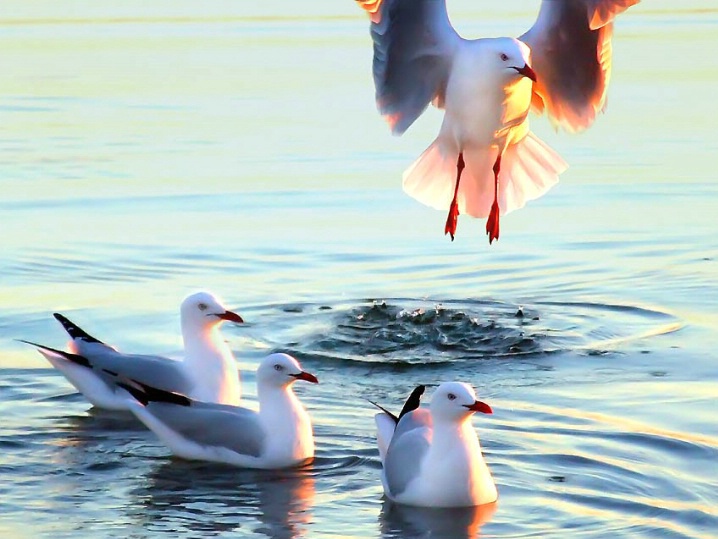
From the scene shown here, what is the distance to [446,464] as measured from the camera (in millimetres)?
6652

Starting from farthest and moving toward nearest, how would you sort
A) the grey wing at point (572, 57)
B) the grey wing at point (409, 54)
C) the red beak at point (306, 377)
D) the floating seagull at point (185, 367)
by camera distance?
the grey wing at point (409, 54)
the grey wing at point (572, 57)
the floating seagull at point (185, 367)
the red beak at point (306, 377)

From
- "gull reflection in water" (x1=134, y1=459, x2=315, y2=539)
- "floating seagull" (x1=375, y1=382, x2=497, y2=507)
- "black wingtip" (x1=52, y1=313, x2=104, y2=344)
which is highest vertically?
"black wingtip" (x1=52, y1=313, x2=104, y2=344)

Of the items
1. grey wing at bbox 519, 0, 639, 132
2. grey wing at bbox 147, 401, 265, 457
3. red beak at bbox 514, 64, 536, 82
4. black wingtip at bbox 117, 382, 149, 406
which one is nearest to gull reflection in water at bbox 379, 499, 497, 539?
grey wing at bbox 147, 401, 265, 457

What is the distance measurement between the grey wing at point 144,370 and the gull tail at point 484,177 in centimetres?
285

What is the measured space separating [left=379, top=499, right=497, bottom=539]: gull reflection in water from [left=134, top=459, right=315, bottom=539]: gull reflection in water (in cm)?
32

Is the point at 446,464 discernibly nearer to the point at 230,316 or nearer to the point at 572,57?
the point at 230,316

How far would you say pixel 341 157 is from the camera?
49.9 feet

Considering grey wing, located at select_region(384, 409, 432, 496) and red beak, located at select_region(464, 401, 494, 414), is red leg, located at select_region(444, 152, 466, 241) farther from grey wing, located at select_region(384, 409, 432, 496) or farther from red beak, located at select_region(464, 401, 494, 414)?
red beak, located at select_region(464, 401, 494, 414)

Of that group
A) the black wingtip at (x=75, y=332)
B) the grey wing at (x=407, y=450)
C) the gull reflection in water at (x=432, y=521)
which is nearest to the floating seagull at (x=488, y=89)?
the black wingtip at (x=75, y=332)

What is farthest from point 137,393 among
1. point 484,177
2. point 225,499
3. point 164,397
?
point 484,177

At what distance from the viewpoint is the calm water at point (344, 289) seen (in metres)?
6.73

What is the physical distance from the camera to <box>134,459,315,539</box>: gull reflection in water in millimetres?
6410

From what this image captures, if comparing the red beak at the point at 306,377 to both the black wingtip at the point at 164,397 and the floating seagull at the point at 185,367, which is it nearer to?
the black wingtip at the point at 164,397

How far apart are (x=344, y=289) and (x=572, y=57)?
2.06m
